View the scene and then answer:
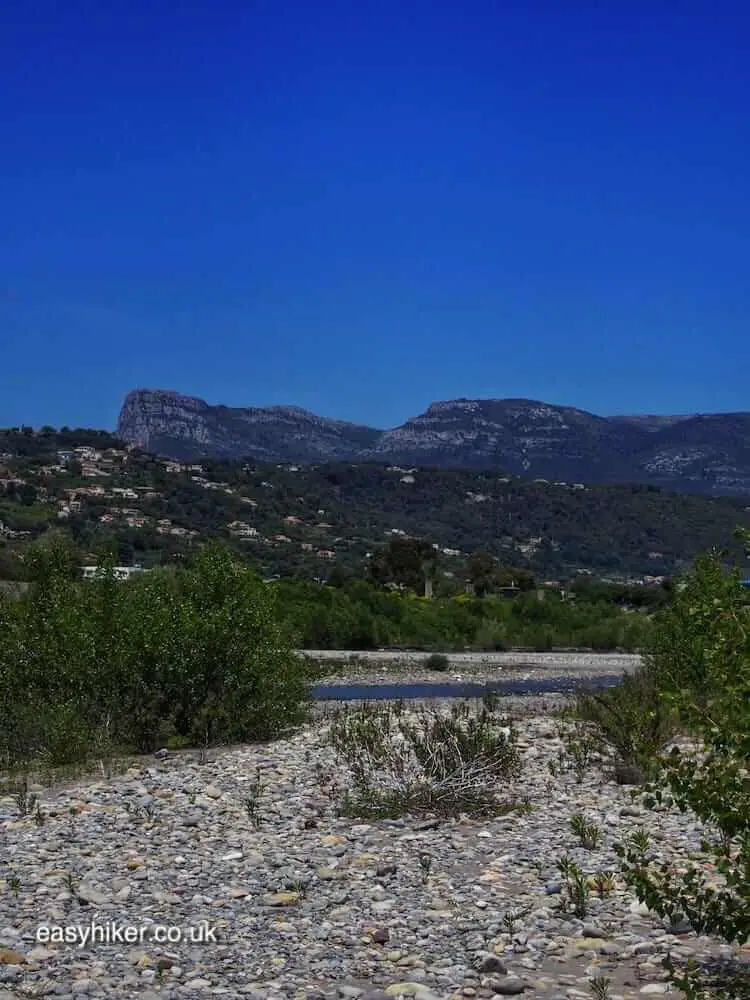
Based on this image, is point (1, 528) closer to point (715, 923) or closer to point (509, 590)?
point (509, 590)

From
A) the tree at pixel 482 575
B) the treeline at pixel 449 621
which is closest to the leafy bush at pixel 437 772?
the treeline at pixel 449 621

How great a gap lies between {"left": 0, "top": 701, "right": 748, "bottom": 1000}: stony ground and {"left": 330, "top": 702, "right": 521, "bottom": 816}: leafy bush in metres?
A: 0.33

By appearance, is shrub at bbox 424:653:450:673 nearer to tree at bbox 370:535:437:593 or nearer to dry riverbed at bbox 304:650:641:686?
dry riverbed at bbox 304:650:641:686

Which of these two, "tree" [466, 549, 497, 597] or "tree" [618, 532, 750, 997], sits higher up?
"tree" [466, 549, 497, 597]

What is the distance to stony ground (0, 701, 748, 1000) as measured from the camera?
24.8ft

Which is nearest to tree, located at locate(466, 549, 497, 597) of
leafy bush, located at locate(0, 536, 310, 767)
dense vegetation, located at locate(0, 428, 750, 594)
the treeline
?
dense vegetation, located at locate(0, 428, 750, 594)

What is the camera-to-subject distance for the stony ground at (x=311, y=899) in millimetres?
7562

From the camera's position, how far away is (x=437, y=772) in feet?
43.4

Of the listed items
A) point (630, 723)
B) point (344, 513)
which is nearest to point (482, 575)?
point (344, 513)

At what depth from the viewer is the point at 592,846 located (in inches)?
421

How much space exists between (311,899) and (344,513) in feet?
384

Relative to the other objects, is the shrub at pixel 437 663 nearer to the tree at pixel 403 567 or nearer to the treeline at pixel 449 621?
the treeline at pixel 449 621

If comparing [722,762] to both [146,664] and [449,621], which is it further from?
[449,621]

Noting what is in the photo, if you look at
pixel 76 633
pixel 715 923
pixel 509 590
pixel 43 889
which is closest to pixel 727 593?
pixel 715 923
